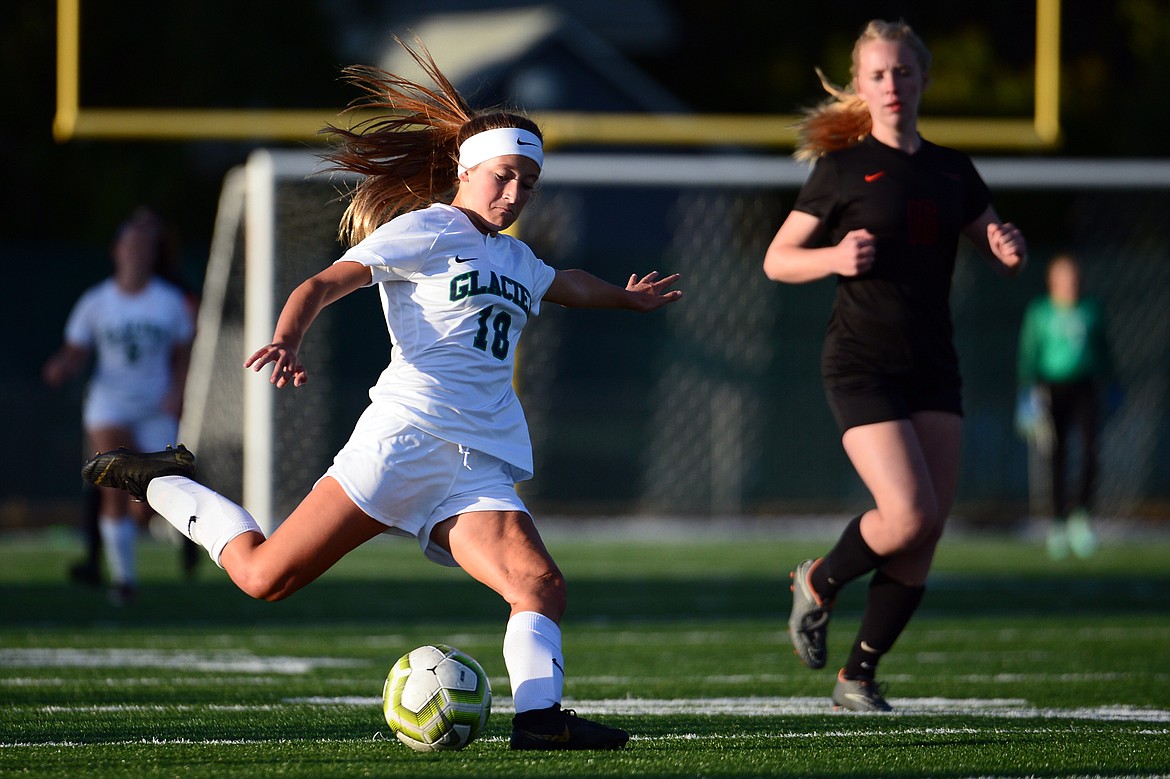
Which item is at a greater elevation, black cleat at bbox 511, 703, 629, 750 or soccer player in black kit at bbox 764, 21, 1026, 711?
soccer player in black kit at bbox 764, 21, 1026, 711

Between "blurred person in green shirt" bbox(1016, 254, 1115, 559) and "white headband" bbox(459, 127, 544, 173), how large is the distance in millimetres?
9049

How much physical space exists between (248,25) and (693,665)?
17381 millimetres

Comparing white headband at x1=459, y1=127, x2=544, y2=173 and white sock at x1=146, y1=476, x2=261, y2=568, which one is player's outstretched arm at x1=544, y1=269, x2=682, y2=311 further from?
white sock at x1=146, y1=476, x2=261, y2=568

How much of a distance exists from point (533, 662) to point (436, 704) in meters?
0.31

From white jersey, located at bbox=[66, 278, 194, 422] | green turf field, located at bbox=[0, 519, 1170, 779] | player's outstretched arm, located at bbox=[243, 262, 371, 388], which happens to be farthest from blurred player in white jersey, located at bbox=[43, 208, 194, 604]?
player's outstretched arm, located at bbox=[243, 262, 371, 388]

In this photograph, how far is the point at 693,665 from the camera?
22.3 feet

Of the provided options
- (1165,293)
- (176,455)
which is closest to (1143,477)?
(1165,293)

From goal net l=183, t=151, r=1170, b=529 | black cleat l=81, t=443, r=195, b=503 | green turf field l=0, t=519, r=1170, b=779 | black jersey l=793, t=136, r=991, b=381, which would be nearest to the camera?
green turf field l=0, t=519, r=1170, b=779

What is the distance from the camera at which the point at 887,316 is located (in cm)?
545

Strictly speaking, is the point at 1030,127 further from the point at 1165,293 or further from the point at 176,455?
the point at 176,455

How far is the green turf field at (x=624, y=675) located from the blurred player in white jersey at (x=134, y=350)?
924 mm

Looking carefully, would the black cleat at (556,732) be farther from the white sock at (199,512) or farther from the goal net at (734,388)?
the goal net at (734,388)

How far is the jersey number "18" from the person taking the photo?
184 inches

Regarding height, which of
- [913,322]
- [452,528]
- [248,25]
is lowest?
[452,528]
